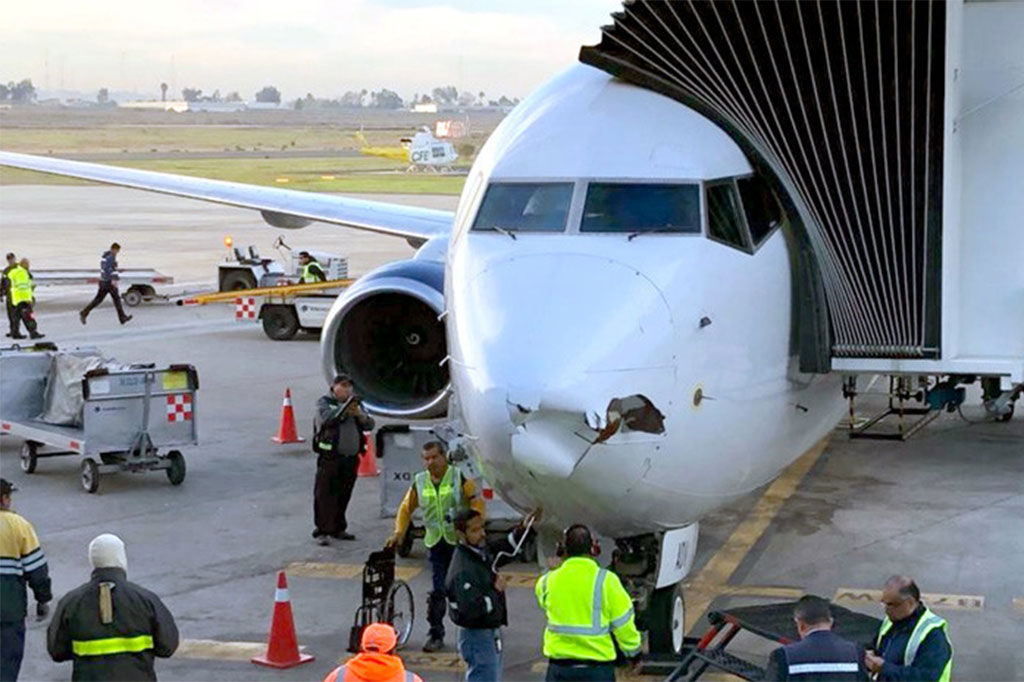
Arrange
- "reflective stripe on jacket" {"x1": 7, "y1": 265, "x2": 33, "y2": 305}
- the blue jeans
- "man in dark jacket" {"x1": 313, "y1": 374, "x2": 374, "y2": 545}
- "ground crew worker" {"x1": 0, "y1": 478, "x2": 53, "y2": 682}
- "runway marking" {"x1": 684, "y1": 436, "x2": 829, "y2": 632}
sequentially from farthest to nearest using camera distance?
"reflective stripe on jacket" {"x1": 7, "y1": 265, "x2": 33, "y2": 305} → "man in dark jacket" {"x1": 313, "y1": 374, "x2": 374, "y2": 545} → "runway marking" {"x1": 684, "y1": 436, "x2": 829, "y2": 632} → the blue jeans → "ground crew worker" {"x1": 0, "y1": 478, "x2": 53, "y2": 682}

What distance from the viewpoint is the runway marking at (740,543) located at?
1380cm

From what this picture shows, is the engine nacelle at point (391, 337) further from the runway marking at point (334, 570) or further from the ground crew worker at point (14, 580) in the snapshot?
the ground crew worker at point (14, 580)

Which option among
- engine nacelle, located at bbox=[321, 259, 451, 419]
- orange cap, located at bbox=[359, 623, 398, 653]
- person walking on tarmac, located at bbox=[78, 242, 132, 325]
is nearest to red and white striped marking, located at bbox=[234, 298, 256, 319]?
person walking on tarmac, located at bbox=[78, 242, 132, 325]

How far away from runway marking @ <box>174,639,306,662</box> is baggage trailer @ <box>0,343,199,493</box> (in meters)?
6.02

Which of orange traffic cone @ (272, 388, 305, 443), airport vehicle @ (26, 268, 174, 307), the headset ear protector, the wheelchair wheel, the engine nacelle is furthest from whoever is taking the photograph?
airport vehicle @ (26, 268, 174, 307)

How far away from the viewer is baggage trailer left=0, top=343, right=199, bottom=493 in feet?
60.1

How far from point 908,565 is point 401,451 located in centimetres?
496

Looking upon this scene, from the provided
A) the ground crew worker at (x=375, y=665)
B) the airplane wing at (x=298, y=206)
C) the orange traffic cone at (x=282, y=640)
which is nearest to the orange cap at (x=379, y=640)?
the ground crew worker at (x=375, y=665)

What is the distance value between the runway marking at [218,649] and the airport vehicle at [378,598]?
48 centimetres

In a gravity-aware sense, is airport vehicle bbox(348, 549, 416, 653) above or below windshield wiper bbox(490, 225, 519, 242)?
below

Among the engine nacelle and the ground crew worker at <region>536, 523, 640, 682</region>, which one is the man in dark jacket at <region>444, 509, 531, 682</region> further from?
the engine nacelle

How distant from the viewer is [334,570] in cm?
1505

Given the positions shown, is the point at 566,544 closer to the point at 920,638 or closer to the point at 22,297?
the point at 920,638

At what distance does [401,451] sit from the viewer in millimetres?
16281
